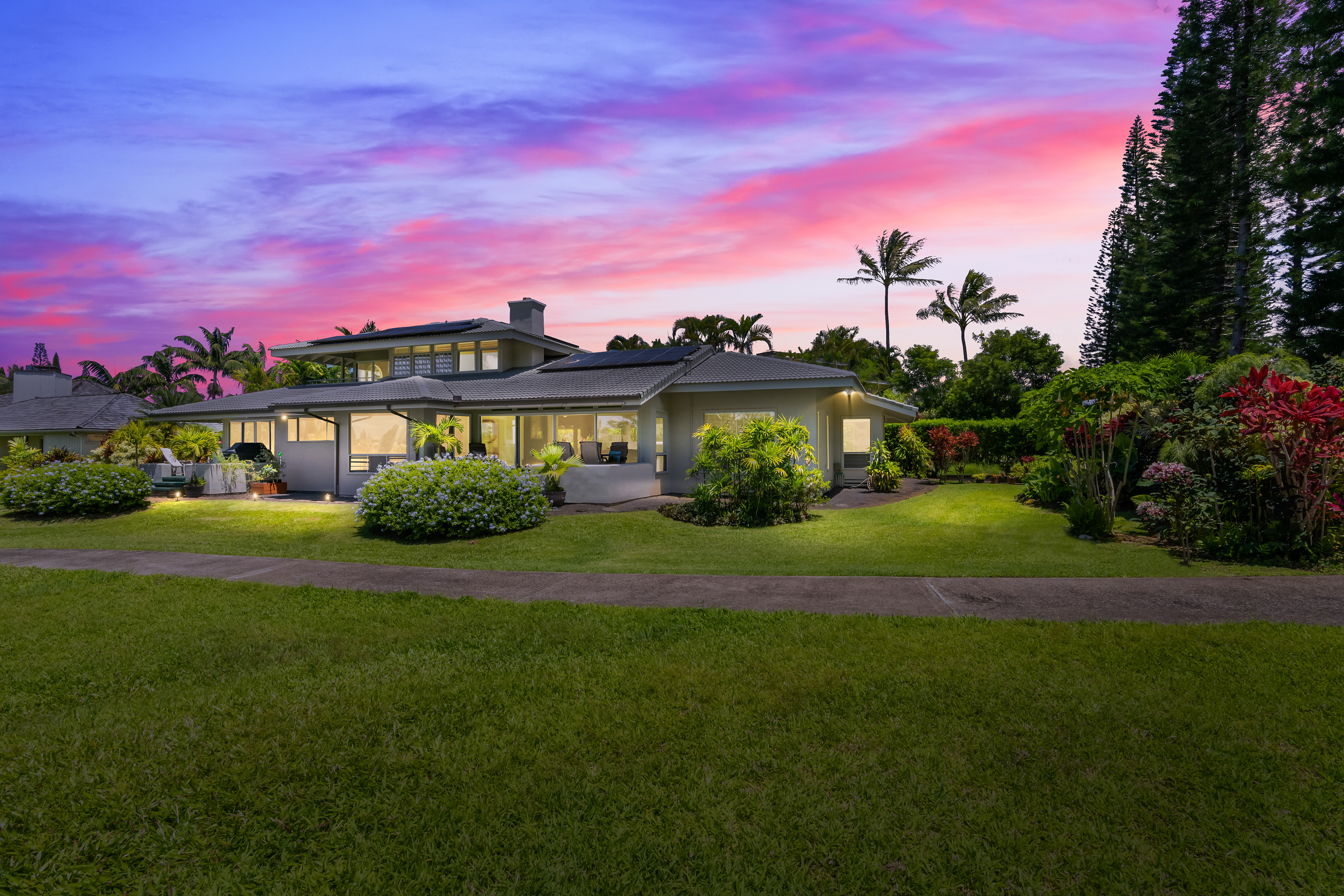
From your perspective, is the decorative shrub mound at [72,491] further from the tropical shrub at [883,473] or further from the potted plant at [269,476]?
the tropical shrub at [883,473]

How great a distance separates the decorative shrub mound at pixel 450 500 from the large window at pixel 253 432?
439 inches

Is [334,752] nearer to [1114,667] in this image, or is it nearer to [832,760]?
[832,760]

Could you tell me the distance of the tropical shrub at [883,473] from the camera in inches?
790

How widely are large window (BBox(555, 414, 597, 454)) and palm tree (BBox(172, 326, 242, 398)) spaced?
45987 millimetres

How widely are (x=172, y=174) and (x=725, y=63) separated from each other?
36.7ft

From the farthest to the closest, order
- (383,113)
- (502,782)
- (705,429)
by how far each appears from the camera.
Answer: (705,429)
(383,113)
(502,782)

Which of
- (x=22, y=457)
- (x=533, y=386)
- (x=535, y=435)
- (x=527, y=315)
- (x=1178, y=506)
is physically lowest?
(x=1178, y=506)

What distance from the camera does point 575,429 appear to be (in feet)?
76.0

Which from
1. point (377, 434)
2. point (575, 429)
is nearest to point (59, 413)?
point (377, 434)

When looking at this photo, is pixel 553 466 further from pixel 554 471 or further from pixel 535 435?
pixel 535 435

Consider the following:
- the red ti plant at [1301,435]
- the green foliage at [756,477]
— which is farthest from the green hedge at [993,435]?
the red ti plant at [1301,435]

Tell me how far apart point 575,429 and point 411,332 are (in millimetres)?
8001

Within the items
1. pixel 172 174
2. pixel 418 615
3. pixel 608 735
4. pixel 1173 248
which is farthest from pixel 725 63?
pixel 1173 248

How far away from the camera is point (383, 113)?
11547mm
